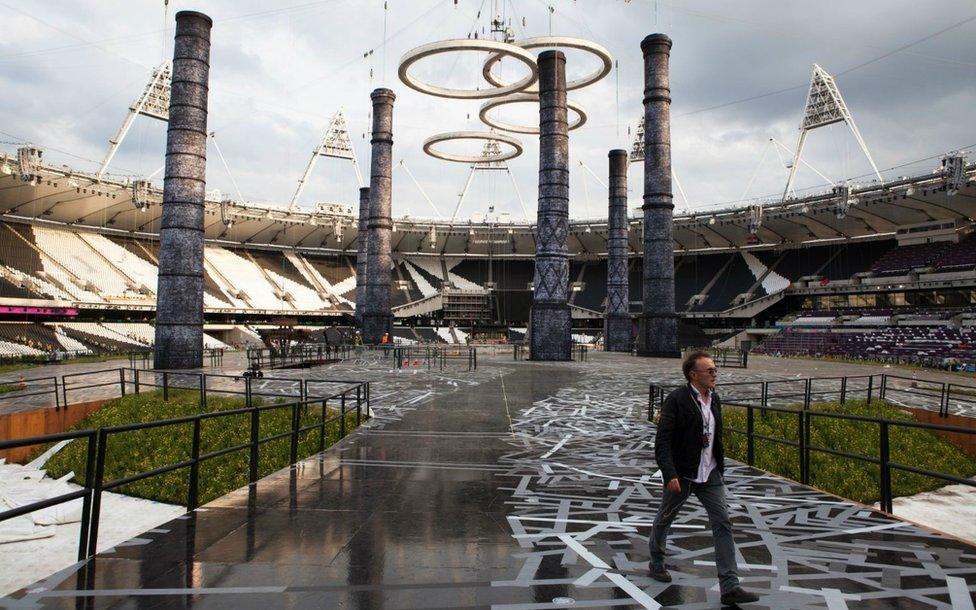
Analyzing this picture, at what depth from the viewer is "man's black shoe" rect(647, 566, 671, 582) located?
459 centimetres

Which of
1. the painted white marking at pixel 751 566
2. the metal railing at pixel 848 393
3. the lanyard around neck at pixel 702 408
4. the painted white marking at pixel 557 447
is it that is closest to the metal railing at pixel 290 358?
the painted white marking at pixel 557 447

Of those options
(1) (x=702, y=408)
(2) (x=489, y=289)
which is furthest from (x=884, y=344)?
(1) (x=702, y=408)

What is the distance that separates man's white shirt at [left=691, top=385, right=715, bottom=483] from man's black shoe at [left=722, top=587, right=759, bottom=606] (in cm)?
78

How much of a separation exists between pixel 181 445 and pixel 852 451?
1586 cm

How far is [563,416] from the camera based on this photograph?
1346cm

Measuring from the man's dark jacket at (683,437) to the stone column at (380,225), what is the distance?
3834 cm

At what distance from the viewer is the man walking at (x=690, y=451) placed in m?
4.61

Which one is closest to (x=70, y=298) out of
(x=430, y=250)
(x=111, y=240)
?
(x=111, y=240)

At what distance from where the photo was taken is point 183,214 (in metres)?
26.1

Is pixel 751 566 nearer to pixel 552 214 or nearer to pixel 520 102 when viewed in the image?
pixel 552 214

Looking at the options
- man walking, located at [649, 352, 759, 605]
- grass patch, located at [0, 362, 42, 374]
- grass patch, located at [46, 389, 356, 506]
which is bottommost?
grass patch, located at [46, 389, 356, 506]

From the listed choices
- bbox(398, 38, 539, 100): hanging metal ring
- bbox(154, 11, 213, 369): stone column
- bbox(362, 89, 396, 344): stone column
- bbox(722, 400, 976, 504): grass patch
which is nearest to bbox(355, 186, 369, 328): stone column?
bbox(362, 89, 396, 344): stone column

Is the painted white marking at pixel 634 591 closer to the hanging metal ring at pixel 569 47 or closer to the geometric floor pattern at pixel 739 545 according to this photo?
the geometric floor pattern at pixel 739 545

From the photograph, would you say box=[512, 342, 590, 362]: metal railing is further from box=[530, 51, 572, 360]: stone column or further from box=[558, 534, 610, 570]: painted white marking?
box=[558, 534, 610, 570]: painted white marking
